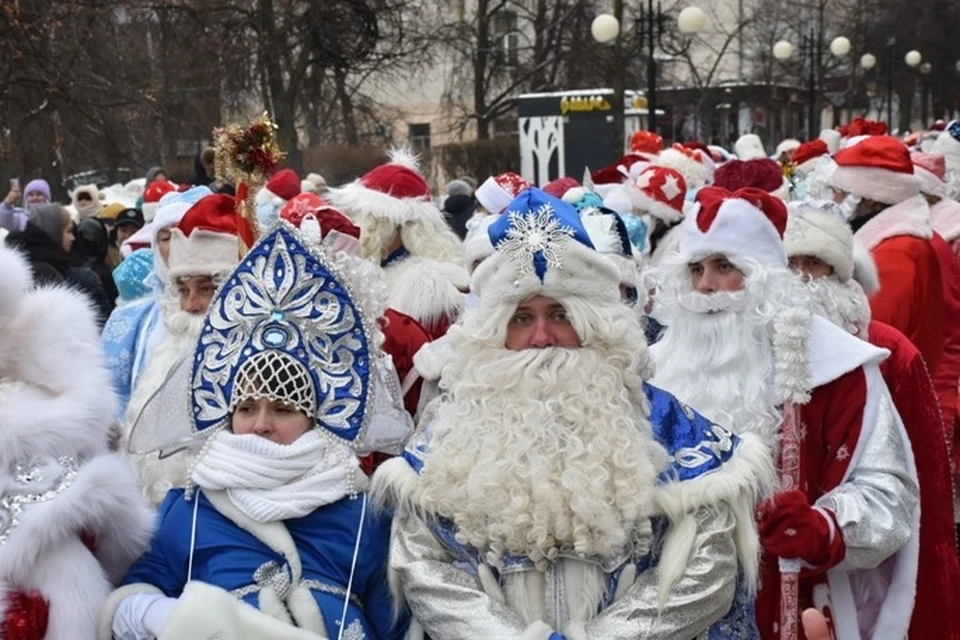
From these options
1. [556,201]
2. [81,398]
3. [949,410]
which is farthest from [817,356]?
[949,410]

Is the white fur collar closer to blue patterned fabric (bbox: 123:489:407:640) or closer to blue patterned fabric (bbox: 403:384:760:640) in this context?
blue patterned fabric (bbox: 403:384:760:640)

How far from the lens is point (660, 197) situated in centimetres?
959

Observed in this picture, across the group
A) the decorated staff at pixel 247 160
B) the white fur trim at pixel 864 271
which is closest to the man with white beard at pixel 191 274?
the decorated staff at pixel 247 160

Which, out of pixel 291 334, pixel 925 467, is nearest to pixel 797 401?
pixel 925 467

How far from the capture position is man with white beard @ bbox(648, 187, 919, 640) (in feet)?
14.5

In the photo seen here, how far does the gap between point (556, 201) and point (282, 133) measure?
20967mm

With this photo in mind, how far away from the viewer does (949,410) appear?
23.8 ft

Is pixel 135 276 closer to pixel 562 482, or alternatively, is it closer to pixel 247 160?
pixel 247 160

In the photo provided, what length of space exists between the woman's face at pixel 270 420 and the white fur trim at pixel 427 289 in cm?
272

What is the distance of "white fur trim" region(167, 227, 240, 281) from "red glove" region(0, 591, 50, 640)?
2.36 meters

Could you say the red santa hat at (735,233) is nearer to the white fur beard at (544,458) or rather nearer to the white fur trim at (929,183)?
the white fur beard at (544,458)

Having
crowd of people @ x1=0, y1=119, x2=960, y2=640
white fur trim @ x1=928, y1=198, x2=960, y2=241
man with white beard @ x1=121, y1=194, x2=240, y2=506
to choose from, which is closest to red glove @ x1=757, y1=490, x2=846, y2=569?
crowd of people @ x1=0, y1=119, x2=960, y2=640

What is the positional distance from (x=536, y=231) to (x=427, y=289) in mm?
2910

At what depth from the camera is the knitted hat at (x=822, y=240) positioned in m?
5.36
